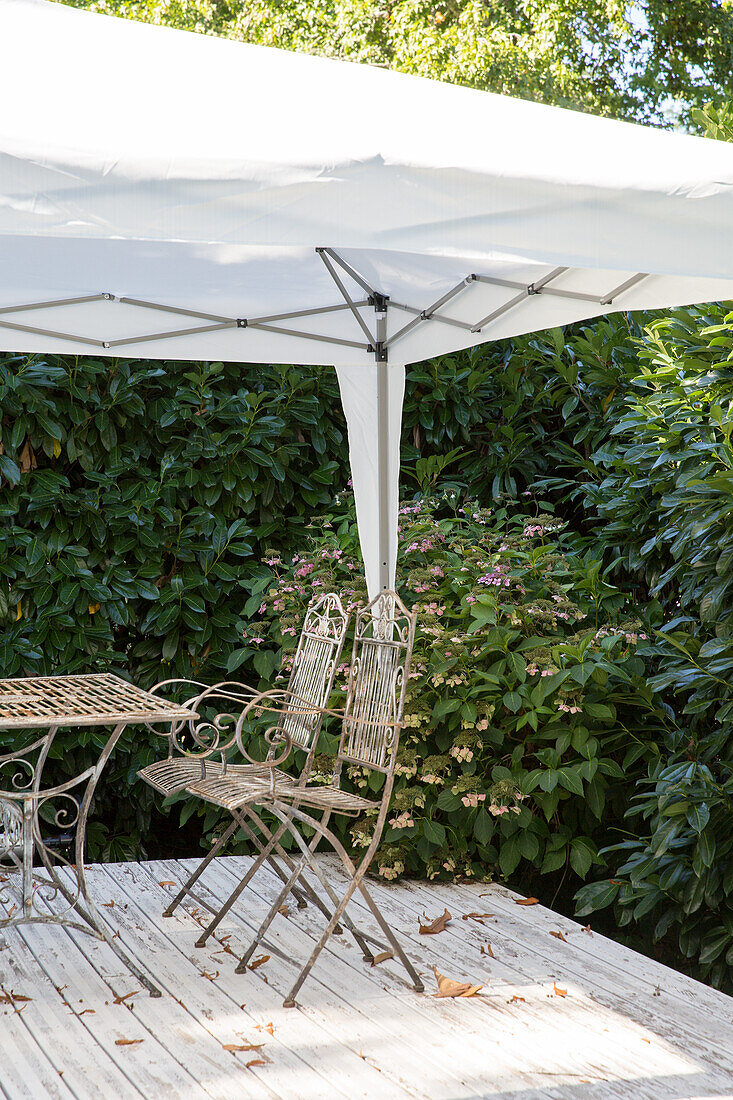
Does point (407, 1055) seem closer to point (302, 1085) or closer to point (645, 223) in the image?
point (302, 1085)

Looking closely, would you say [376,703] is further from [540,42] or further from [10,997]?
[540,42]

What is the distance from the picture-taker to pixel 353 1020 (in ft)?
9.36

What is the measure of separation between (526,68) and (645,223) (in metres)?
12.1

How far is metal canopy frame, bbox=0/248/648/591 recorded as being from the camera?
12.0 feet

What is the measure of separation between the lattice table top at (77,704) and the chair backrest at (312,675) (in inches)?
18.0

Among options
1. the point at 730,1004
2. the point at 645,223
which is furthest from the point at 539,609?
the point at 645,223

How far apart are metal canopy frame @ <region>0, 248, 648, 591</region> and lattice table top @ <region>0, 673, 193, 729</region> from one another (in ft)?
3.57

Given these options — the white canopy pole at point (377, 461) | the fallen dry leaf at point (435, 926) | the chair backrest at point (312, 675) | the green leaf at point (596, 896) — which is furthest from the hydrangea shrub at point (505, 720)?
the chair backrest at point (312, 675)

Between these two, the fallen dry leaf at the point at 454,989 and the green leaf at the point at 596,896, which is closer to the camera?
the fallen dry leaf at the point at 454,989

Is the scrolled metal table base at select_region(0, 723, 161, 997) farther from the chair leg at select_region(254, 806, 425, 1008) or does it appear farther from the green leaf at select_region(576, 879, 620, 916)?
the green leaf at select_region(576, 879, 620, 916)

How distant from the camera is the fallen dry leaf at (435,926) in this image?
11.6 ft

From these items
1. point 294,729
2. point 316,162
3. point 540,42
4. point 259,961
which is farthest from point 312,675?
point 540,42

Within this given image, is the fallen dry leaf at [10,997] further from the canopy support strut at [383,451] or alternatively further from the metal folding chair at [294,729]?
the canopy support strut at [383,451]

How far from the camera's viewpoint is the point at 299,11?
46.6 ft
